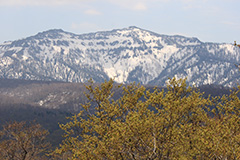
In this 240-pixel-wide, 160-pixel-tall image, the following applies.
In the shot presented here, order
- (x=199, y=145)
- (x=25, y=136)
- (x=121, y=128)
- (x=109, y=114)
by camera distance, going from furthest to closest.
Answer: (x=25, y=136), (x=109, y=114), (x=199, y=145), (x=121, y=128)

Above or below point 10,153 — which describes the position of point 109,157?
above

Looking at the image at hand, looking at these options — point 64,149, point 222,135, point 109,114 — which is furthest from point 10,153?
point 222,135

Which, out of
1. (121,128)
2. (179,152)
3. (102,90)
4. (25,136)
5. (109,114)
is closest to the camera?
(121,128)

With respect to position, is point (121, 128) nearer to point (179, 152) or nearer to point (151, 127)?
point (151, 127)

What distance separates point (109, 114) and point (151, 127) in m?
9.64

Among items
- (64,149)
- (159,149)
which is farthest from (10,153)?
(159,149)

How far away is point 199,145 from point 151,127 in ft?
21.9

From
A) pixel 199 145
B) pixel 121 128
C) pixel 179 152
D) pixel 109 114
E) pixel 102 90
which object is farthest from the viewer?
pixel 102 90

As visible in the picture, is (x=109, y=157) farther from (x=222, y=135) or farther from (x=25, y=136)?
(x=25, y=136)

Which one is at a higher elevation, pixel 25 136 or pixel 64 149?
pixel 64 149

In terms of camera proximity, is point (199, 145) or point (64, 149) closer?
point (199, 145)

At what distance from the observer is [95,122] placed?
38531mm

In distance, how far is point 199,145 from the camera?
107 feet

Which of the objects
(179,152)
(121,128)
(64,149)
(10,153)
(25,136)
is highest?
(121,128)
